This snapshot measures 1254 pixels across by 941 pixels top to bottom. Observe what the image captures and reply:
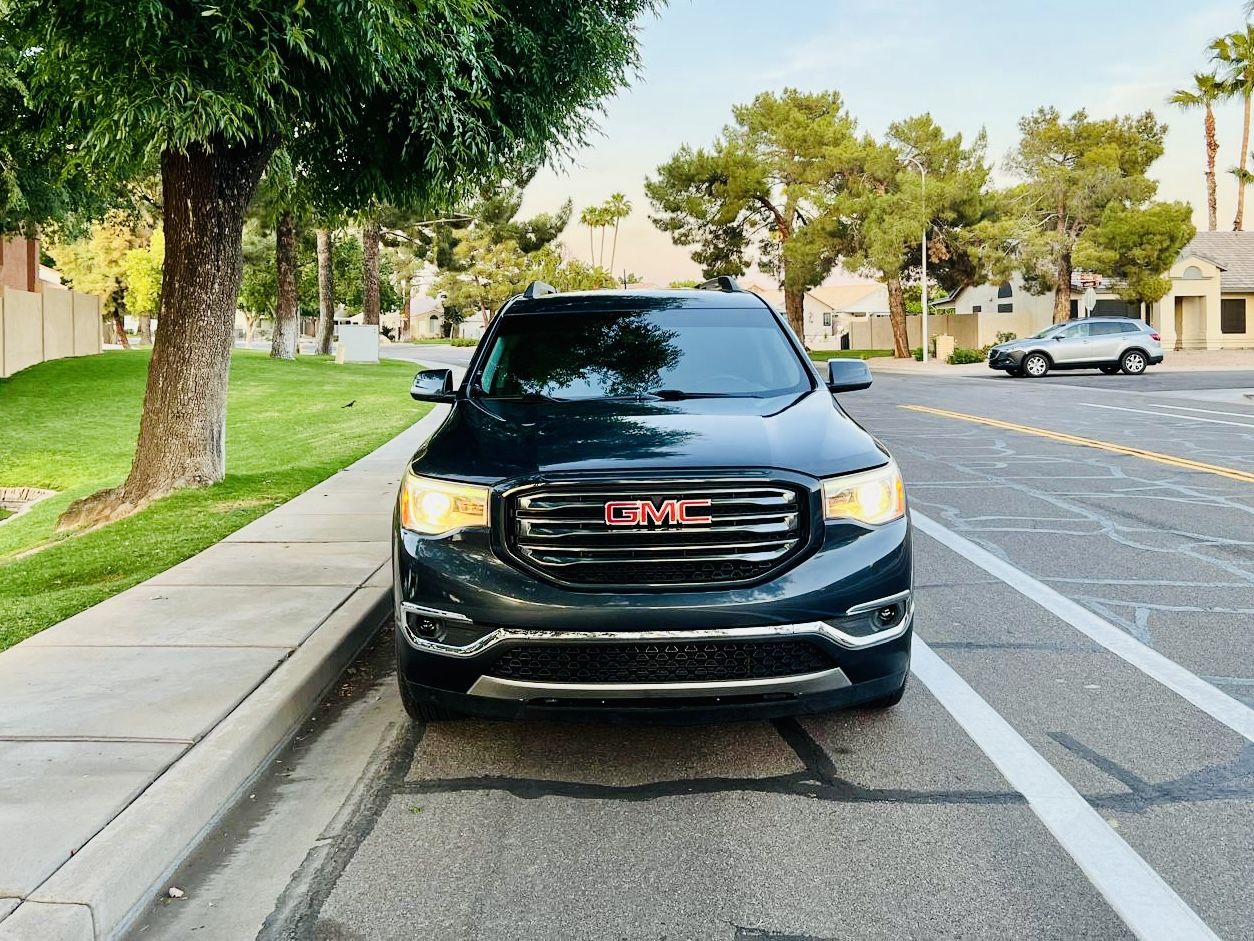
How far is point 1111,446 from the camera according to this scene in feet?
48.2

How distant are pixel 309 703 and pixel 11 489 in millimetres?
13326

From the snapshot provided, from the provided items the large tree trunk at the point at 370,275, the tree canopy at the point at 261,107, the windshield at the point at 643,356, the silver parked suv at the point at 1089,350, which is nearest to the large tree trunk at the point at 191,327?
the tree canopy at the point at 261,107

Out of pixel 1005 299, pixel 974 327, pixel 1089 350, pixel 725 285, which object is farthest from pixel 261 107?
pixel 1005 299

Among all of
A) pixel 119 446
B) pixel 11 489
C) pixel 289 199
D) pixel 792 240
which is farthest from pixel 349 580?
pixel 792 240

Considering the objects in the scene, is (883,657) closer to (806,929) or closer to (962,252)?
(806,929)

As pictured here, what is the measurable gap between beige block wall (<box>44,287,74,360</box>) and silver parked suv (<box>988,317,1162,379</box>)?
89.5 ft

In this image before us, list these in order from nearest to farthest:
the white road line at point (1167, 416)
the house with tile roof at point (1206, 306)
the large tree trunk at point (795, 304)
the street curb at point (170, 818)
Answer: the street curb at point (170, 818) → the white road line at point (1167, 416) → the house with tile roof at point (1206, 306) → the large tree trunk at point (795, 304)

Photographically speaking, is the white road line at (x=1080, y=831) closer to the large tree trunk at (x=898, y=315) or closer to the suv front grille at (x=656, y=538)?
the suv front grille at (x=656, y=538)

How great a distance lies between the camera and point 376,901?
3451 mm

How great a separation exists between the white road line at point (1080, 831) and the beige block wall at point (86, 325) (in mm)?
35885

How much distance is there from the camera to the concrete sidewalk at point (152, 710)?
11.3ft

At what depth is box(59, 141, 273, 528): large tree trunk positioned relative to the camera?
36.6 ft

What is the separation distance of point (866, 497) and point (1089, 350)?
32872 millimetres

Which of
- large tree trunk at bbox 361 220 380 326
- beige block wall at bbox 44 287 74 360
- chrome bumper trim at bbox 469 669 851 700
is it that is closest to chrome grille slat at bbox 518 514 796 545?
chrome bumper trim at bbox 469 669 851 700
